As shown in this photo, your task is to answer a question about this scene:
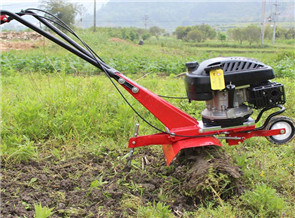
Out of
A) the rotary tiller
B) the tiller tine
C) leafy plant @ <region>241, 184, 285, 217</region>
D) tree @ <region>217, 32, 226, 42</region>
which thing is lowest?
leafy plant @ <region>241, 184, 285, 217</region>

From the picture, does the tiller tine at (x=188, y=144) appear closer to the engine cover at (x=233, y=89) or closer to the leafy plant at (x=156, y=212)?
the engine cover at (x=233, y=89)

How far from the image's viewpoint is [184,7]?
102 m

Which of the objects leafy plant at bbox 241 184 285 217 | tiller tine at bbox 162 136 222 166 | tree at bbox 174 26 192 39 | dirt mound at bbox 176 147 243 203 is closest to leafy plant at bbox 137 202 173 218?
dirt mound at bbox 176 147 243 203

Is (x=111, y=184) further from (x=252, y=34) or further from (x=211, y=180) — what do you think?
(x=252, y=34)

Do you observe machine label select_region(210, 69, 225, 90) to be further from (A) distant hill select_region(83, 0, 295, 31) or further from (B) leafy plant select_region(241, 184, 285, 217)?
(A) distant hill select_region(83, 0, 295, 31)

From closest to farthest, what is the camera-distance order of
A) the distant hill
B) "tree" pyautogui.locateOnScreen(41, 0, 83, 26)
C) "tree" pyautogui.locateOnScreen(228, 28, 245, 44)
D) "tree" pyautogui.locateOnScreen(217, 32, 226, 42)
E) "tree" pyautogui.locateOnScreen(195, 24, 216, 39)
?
"tree" pyautogui.locateOnScreen(41, 0, 83, 26) → "tree" pyautogui.locateOnScreen(228, 28, 245, 44) → "tree" pyautogui.locateOnScreen(217, 32, 226, 42) → "tree" pyautogui.locateOnScreen(195, 24, 216, 39) → the distant hill

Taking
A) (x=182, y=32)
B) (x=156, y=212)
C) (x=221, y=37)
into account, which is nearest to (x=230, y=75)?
(x=156, y=212)

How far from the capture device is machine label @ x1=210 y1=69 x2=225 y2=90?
2.36 m

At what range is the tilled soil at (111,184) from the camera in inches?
93.0

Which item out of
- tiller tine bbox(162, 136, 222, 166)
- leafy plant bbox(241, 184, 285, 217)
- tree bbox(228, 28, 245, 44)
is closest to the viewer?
leafy plant bbox(241, 184, 285, 217)

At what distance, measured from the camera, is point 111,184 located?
268 cm

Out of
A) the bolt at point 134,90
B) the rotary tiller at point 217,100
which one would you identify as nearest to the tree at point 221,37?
the rotary tiller at point 217,100

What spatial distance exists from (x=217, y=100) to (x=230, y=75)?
0.23m

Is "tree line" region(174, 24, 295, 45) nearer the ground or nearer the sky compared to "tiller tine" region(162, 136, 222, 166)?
nearer the sky
